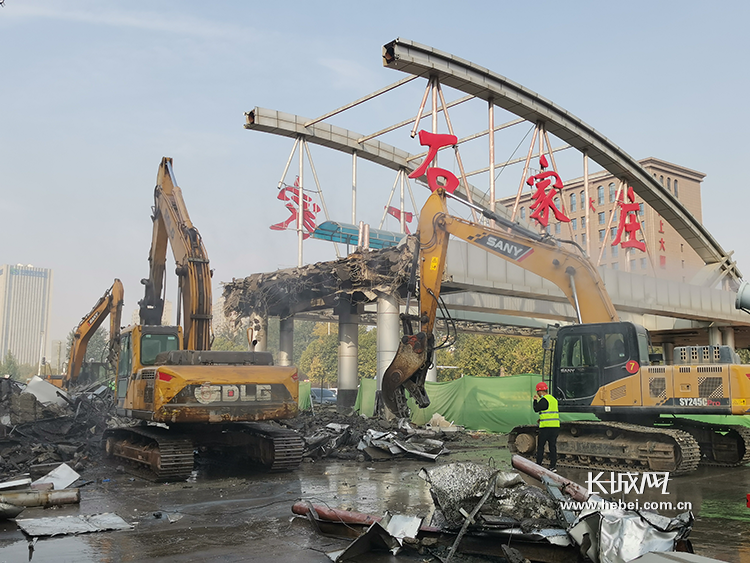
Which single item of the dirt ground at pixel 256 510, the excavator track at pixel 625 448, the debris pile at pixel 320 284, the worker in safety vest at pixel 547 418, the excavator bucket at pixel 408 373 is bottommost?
the dirt ground at pixel 256 510

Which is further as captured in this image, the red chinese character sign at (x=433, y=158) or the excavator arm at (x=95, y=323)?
the red chinese character sign at (x=433, y=158)

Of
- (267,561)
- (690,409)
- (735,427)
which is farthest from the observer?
(735,427)

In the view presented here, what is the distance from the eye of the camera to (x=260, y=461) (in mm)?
13406

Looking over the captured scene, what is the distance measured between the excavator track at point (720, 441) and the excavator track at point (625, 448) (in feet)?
5.21

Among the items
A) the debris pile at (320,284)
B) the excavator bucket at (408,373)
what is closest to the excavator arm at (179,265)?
the excavator bucket at (408,373)

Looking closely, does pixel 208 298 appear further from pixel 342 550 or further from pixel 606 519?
pixel 606 519


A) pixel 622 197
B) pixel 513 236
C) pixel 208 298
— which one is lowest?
pixel 208 298

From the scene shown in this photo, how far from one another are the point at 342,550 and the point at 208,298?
7.45m

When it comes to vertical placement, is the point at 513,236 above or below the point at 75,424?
above

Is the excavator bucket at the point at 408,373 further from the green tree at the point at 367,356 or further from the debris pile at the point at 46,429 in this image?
the green tree at the point at 367,356

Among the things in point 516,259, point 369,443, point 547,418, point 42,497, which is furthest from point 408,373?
point 42,497

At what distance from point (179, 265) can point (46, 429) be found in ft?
19.9

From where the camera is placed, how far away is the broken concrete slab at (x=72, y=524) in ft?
26.6

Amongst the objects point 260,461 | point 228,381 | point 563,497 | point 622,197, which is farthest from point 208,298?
point 622,197
